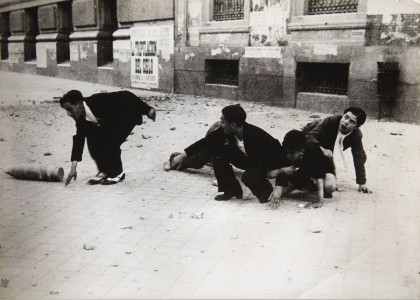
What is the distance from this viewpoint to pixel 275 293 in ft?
9.58

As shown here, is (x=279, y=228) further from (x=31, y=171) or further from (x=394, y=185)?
(x=31, y=171)

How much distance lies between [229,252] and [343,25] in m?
6.80

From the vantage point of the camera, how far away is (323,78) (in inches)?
391

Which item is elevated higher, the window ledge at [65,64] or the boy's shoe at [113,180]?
the window ledge at [65,64]

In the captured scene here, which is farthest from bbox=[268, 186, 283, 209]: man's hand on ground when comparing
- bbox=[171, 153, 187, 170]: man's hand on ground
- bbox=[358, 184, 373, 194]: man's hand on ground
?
bbox=[171, 153, 187, 170]: man's hand on ground

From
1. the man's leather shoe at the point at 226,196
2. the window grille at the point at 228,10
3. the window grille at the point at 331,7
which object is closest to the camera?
the man's leather shoe at the point at 226,196

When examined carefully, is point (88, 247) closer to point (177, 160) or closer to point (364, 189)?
point (177, 160)

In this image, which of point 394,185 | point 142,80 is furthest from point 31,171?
point 142,80

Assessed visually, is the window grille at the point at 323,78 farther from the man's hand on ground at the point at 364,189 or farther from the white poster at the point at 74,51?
the white poster at the point at 74,51

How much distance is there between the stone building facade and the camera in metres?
8.41

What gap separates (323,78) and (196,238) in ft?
23.0

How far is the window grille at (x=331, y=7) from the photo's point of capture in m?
9.23

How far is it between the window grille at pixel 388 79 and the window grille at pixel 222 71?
4.20 meters

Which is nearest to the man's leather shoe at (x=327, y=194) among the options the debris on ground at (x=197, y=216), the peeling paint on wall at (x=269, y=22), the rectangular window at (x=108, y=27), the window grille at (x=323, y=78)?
the debris on ground at (x=197, y=216)
